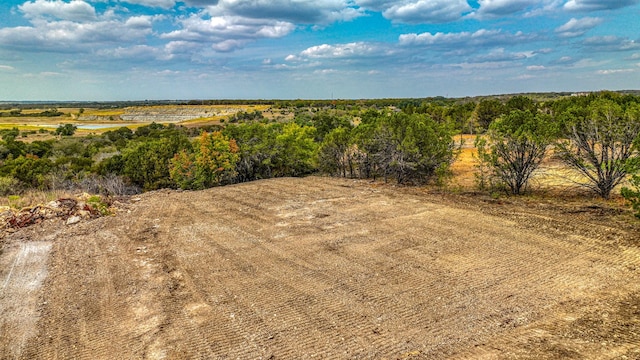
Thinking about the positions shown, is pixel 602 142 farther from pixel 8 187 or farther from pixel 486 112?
pixel 486 112

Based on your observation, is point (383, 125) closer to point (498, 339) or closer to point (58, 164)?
point (498, 339)

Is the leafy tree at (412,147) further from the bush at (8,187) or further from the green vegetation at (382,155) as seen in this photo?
the bush at (8,187)

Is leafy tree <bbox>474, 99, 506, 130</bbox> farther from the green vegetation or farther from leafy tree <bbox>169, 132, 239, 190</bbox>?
leafy tree <bbox>169, 132, 239, 190</bbox>

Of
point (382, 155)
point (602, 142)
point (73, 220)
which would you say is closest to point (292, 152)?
point (382, 155)

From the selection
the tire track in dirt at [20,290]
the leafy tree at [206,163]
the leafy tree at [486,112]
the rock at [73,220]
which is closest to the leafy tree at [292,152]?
the leafy tree at [206,163]

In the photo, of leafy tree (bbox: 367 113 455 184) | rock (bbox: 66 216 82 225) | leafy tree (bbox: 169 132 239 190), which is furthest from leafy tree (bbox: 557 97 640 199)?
rock (bbox: 66 216 82 225)

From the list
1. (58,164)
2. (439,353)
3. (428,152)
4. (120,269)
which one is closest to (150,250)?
(120,269)
